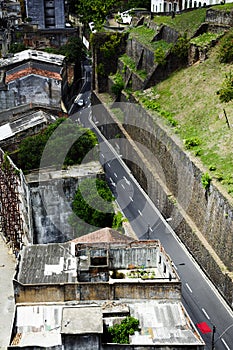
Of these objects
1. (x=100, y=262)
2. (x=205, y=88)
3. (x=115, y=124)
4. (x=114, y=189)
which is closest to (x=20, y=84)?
(x=115, y=124)

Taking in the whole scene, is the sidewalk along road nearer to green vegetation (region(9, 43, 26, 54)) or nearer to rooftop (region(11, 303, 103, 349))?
rooftop (region(11, 303, 103, 349))

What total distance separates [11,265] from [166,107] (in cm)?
1707

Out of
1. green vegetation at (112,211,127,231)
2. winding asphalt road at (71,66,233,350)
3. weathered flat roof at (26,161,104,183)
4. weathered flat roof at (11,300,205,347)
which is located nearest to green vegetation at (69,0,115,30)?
winding asphalt road at (71,66,233,350)

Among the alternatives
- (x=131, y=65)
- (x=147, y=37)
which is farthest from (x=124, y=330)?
(x=147, y=37)

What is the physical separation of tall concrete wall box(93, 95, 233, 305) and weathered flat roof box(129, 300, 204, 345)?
6.75 meters

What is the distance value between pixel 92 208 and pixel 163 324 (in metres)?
12.6

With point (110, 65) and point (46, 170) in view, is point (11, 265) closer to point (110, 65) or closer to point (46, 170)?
point (46, 170)

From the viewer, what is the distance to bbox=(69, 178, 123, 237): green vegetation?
31766 mm

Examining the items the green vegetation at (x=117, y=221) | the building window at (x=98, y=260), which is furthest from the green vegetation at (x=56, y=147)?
the building window at (x=98, y=260)

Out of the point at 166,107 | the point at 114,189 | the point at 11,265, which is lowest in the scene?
the point at 11,265

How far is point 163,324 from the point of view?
66.5ft

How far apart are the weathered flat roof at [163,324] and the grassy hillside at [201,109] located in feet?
29.4

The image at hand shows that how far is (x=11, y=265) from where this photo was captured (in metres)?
34.1

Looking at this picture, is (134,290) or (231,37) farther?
(231,37)
